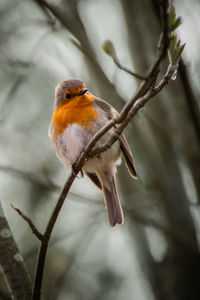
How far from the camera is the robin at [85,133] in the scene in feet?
11.8

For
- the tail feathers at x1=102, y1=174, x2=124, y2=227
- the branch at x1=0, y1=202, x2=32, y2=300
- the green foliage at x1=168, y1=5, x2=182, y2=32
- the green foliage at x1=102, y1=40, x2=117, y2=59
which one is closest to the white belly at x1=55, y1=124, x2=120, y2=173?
the tail feathers at x1=102, y1=174, x2=124, y2=227

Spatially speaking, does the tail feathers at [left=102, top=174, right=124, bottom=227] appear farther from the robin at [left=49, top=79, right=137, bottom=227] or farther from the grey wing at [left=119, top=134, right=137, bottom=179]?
the grey wing at [left=119, top=134, right=137, bottom=179]

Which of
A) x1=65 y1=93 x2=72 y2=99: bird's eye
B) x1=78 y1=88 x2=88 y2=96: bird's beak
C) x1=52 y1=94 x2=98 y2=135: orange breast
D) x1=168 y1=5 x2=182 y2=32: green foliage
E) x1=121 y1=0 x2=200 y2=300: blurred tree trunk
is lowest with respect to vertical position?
x1=121 y1=0 x2=200 y2=300: blurred tree trunk

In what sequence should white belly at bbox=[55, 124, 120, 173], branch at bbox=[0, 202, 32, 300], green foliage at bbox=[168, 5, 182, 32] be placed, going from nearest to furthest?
green foliage at bbox=[168, 5, 182, 32] < branch at bbox=[0, 202, 32, 300] < white belly at bbox=[55, 124, 120, 173]

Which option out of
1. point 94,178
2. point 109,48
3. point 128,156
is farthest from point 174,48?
point 94,178

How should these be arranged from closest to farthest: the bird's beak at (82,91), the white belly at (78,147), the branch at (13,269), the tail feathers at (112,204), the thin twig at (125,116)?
the thin twig at (125,116) < the branch at (13,269) < the white belly at (78,147) < the bird's beak at (82,91) < the tail feathers at (112,204)

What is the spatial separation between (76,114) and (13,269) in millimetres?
1560

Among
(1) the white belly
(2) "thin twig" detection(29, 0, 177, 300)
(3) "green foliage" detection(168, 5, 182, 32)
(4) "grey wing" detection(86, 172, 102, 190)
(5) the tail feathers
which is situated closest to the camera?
(3) "green foliage" detection(168, 5, 182, 32)

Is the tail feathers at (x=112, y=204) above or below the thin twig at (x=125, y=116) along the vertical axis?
below

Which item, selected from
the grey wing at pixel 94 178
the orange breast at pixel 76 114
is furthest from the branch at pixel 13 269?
the grey wing at pixel 94 178

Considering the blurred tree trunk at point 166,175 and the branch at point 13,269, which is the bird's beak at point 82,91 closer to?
the blurred tree trunk at point 166,175

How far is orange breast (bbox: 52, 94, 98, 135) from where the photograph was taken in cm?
361

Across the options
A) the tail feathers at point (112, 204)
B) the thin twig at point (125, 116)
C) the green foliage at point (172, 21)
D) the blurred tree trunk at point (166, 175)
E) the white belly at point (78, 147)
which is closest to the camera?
the green foliage at point (172, 21)

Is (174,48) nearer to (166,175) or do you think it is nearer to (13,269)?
(13,269)
